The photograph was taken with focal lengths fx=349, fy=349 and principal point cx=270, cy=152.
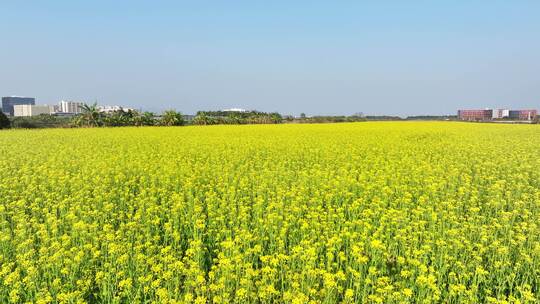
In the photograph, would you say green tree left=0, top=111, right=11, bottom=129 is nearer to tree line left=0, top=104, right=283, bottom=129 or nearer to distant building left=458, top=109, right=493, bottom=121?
tree line left=0, top=104, right=283, bottom=129

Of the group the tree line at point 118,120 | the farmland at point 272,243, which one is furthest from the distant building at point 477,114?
the farmland at point 272,243

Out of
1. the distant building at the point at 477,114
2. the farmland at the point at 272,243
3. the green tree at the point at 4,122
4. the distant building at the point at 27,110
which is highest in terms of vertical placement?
the distant building at the point at 27,110

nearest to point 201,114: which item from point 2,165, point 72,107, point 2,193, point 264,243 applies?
point 2,165

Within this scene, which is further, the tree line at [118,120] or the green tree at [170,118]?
the green tree at [170,118]

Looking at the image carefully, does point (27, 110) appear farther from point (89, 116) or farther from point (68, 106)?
point (89, 116)

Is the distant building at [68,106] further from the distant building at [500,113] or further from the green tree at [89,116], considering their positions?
the distant building at [500,113]

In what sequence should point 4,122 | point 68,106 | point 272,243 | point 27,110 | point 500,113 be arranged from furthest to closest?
point 68,106
point 27,110
point 500,113
point 4,122
point 272,243

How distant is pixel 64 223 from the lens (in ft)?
21.9

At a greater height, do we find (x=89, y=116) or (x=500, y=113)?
(x=500, y=113)

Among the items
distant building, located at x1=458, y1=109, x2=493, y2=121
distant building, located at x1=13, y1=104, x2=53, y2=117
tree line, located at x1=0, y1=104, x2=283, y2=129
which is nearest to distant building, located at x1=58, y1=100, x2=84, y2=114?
distant building, located at x1=13, y1=104, x2=53, y2=117

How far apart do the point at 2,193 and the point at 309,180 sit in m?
7.97

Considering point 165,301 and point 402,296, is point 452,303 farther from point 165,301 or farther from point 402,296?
point 165,301

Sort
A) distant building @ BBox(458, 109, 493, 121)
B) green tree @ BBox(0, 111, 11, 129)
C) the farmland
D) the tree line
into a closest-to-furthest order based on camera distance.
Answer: the farmland → green tree @ BBox(0, 111, 11, 129) → the tree line → distant building @ BBox(458, 109, 493, 121)

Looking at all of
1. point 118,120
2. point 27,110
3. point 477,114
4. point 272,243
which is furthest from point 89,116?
point 477,114
